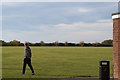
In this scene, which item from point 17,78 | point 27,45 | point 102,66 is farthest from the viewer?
point 27,45

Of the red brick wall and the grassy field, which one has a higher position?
the red brick wall

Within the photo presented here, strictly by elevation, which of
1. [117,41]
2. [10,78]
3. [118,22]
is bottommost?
[10,78]

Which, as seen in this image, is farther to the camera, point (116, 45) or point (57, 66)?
point (57, 66)

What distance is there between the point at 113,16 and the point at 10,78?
587 centimetres

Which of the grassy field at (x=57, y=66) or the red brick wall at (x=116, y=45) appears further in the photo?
the grassy field at (x=57, y=66)

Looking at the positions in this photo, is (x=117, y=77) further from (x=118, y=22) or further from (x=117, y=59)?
(x=118, y=22)

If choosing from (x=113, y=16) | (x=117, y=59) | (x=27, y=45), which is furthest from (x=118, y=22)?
(x=27, y=45)

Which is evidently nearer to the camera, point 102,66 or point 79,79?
point 102,66

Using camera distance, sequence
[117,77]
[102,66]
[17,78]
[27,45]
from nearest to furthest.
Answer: [102,66]
[117,77]
[17,78]
[27,45]

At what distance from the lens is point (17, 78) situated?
47.0ft

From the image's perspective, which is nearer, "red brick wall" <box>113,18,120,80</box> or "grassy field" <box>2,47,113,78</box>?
"red brick wall" <box>113,18,120,80</box>

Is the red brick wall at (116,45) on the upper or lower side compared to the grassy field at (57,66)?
upper

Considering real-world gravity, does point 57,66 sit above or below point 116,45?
below

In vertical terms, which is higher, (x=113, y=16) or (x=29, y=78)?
(x=113, y=16)
